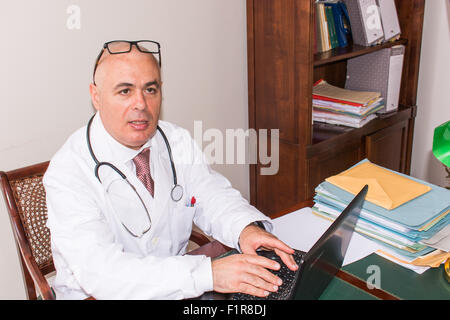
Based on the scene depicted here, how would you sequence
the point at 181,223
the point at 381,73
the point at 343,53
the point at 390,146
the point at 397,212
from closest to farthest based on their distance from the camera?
the point at 397,212 → the point at 181,223 → the point at 343,53 → the point at 381,73 → the point at 390,146

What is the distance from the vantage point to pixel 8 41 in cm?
180

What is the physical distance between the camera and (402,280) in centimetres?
127

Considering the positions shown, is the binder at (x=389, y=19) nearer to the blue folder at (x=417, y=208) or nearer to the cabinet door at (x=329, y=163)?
the cabinet door at (x=329, y=163)

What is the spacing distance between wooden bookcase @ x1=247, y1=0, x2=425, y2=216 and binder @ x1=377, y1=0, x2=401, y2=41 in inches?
2.7

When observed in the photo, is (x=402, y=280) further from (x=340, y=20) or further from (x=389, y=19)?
(x=389, y=19)

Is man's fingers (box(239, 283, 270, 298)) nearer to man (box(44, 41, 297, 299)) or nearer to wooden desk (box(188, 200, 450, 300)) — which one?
man (box(44, 41, 297, 299))

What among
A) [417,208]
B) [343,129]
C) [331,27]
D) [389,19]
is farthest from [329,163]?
[417,208]

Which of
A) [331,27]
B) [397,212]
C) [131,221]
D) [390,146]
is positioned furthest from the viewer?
[390,146]

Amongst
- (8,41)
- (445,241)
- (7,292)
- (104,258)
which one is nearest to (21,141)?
(8,41)

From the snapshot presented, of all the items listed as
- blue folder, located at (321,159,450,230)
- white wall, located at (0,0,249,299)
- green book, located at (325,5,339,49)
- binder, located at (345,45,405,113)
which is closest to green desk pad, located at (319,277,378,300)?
blue folder, located at (321,159,450,230)

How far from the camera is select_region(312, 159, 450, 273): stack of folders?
4.43ft

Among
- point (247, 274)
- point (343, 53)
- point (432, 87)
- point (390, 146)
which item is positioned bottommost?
point (390, 146)

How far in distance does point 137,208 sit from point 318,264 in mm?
676

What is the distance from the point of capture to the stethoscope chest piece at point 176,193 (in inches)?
62.9
